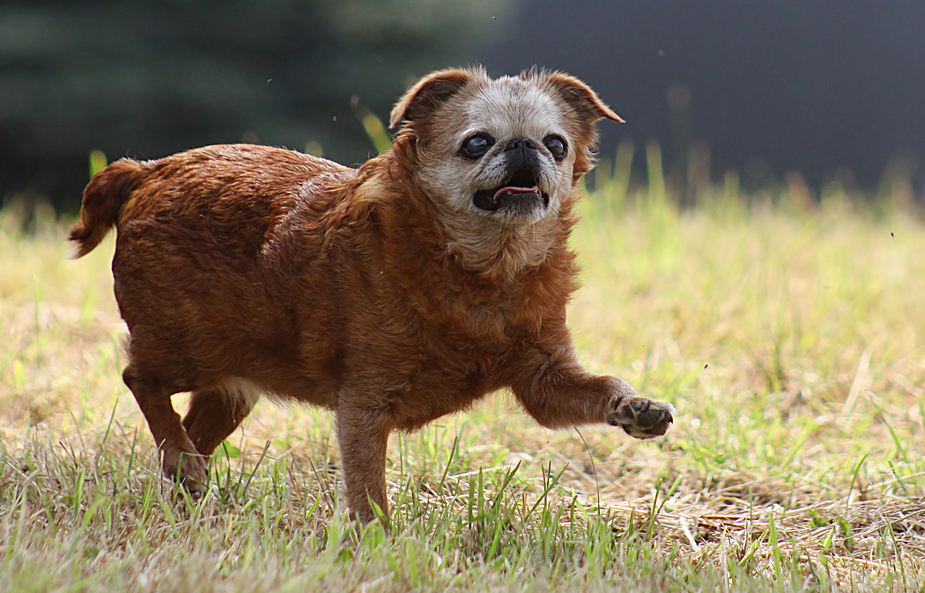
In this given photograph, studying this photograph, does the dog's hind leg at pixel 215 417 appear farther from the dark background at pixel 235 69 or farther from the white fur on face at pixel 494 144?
the dark background at pixel 235 69

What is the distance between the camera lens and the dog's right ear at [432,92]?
3232 millimetres


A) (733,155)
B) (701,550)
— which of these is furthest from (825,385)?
(733,155)

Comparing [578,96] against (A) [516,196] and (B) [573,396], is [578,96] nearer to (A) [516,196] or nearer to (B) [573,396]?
(A) [516,196]

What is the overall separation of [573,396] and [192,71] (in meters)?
6.90

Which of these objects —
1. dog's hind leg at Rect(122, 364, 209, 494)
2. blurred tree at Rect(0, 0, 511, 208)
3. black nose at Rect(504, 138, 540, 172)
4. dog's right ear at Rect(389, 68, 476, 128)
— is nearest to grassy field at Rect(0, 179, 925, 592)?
dog's hind leg at Rect(122, 364, 209, 494)

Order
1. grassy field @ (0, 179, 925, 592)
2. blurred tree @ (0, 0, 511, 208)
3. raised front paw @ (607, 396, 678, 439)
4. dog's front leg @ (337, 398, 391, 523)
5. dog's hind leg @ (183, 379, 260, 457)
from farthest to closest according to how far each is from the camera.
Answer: blurred tree @ (0, 0, 511, 208) < dog's hind leg @ (183, 379, 260, 457) < dog's front leg @ (337, 398, 391, 523) < raised front paw @ (607, 396, 678, 439) < grassy field @ (0, 179, 925, 592)

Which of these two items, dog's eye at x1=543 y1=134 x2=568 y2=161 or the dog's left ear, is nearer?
dog's eye at x1=543 y1=134 x2=568 y2=161

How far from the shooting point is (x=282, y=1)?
358 inches

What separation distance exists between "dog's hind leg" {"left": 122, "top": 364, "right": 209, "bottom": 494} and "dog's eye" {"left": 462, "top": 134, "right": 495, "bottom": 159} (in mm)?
1331

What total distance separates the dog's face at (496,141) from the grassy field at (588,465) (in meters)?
0.89

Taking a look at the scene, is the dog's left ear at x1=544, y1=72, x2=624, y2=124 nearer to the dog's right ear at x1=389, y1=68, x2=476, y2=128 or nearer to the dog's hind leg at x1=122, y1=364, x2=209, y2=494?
the dog's right ear at x1=389, y1=68, x2=476, y2=128

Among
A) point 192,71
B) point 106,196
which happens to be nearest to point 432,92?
point 106,196

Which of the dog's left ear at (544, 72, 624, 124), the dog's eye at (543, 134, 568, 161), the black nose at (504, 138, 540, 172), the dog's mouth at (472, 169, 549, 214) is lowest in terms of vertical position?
the dog's mouth at (472, 169, 549, 214)

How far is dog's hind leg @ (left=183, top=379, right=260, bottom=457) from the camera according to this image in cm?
369
